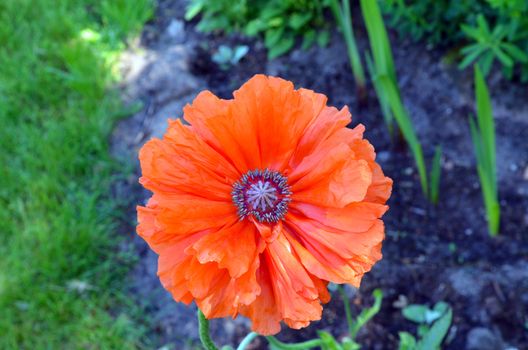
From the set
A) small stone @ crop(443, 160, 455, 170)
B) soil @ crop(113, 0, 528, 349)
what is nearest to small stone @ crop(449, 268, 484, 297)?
soil @ crop(113, 0, 528, 349)

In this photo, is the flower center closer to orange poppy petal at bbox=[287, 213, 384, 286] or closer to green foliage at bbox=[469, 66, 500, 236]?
orange poppy petal at bbox=[287, 213, 384, 286]

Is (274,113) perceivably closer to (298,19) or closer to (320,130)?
(320,130)

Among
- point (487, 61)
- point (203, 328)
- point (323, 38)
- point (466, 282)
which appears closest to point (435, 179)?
point (466, 282)

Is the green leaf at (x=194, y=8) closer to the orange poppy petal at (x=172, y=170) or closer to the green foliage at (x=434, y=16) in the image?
the green foliage at (x=434, y=16)

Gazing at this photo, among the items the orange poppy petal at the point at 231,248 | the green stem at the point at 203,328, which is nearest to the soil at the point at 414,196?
the green stem at the point at 203,328

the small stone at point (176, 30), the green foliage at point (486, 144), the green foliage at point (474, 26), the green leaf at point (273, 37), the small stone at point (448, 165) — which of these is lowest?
the green foliage at point (486, 144)

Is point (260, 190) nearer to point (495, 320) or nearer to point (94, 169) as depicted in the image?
point (495, 320)
